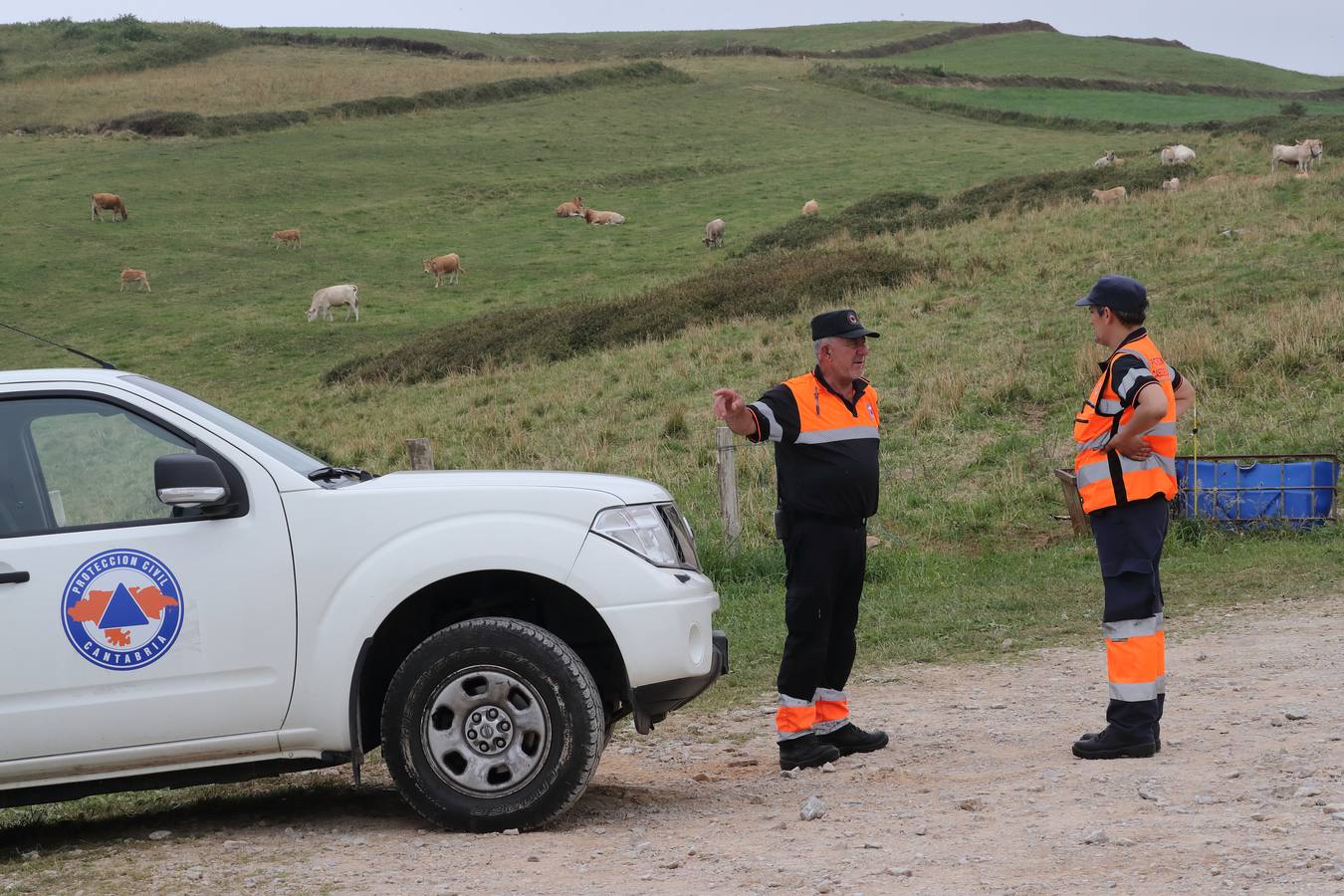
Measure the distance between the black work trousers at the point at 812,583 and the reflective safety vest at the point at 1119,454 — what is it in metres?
1.01

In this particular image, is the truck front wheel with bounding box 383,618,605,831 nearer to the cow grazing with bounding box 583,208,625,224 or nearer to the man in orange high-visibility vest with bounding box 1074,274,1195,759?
the man in orange high-visibility vest with bounding box 1074,274,1195,759

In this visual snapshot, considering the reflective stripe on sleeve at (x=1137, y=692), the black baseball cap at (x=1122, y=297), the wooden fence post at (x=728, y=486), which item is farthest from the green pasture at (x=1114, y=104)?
the reflective stripe on sleeve at (x=1137, y=692)

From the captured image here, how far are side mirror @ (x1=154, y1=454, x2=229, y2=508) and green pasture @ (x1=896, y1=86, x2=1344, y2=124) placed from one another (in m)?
63.7

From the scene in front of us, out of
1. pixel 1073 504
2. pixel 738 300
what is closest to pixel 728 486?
pixel 1073 504

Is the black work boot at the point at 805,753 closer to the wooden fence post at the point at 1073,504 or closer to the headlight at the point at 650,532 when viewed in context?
the headlight at the point at 650,532

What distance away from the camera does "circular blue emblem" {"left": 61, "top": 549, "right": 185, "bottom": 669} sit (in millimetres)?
5012

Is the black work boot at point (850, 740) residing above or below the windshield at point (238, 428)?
below

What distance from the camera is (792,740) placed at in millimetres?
6160

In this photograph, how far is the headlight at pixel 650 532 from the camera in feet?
17.7

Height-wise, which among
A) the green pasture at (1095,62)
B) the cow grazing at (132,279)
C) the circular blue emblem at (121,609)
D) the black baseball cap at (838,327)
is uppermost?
the green pasture at (1095,62)

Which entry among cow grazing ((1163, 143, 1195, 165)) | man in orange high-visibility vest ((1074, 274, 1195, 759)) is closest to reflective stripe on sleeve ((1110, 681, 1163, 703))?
man in orange high-visibility vest ((1074, 274, 1195, 759))

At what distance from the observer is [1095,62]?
90.3m

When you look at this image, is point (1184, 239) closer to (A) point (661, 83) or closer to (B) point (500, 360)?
(B) point (500, 360)

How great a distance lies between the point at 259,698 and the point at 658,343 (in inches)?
780
